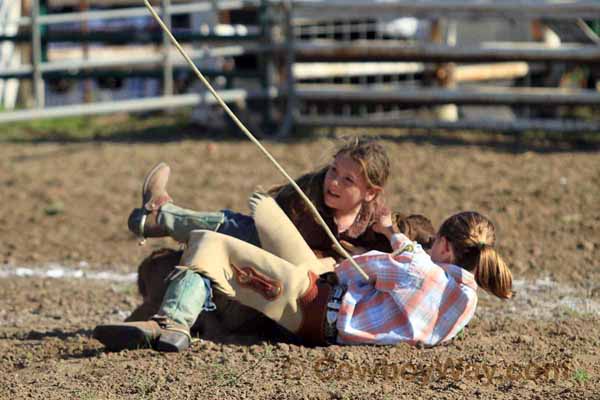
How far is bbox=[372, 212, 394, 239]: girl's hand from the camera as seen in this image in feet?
15.0

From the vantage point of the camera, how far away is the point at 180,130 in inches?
413

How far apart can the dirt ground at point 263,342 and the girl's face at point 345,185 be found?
26.9 inches

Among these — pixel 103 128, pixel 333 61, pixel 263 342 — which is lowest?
pixel 103 128

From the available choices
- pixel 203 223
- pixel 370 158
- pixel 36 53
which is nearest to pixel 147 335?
pixel 203 223

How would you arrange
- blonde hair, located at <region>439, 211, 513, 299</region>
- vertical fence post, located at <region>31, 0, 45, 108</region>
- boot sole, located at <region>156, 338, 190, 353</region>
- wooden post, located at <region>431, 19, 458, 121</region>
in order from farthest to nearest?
wooden post, located at <region>431, 19, 458, 121</region> < vertical fence post, located at <region>31, 0, 45, 108</region> < blonde hair, located at <region>439, 211, 513, 299</region> < boot sole, located at <region>156, 338, 190, 353</region>

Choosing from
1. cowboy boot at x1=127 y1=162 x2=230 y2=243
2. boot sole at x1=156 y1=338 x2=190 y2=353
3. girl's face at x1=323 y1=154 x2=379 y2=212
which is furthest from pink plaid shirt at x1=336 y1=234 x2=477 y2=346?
cowboy boot at x1=127 y1=162 x2=230 y2=243

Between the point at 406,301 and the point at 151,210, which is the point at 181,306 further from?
the point at 406,301

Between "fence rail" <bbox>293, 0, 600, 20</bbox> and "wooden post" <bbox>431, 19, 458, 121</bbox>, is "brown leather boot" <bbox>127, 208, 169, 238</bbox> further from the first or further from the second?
"wooden post" <bbox>431, 19, 458, 121</bbox>

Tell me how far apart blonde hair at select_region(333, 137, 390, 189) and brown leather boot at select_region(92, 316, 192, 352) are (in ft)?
3.34

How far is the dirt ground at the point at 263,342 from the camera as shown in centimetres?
387

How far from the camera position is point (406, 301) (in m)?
4.28

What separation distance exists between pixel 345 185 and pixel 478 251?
652mm

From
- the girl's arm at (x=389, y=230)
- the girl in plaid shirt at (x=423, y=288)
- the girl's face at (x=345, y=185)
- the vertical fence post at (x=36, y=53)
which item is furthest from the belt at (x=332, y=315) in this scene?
the vertical fence post at (x=36, y=53)

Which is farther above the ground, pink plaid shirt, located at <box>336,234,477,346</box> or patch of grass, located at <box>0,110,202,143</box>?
pink plaid shirt, located at <box>336,234,477,346</box>
